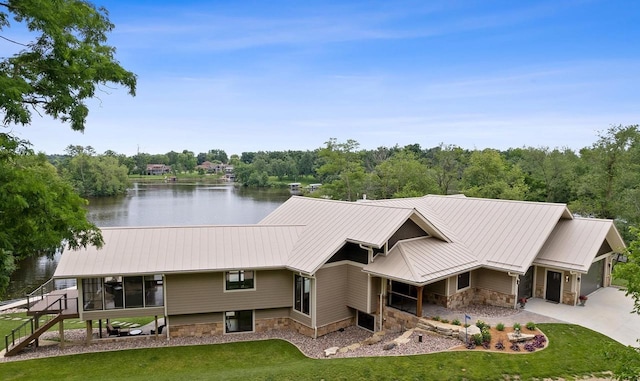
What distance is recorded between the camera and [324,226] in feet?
57.8

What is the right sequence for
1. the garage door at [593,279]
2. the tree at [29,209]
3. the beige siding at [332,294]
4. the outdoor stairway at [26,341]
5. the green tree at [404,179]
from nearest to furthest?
the tree at [29,209]
the outdoor stairway at [26,341]
the beige siding at [332,294]
the garage door at [593,279]
the green tree at [404,179]

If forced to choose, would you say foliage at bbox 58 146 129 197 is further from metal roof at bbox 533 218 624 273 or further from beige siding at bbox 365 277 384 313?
metal roof at bbox 533 218 624 273

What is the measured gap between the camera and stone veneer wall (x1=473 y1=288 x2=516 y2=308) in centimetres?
1661

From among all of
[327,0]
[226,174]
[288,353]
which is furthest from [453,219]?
[226,174]

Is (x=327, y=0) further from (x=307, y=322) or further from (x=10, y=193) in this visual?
(x=10, y=193)

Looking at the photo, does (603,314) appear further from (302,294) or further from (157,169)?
(157,169)

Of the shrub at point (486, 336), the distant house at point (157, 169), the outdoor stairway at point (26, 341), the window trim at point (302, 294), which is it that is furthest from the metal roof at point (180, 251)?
the distant house at point (157, 169)

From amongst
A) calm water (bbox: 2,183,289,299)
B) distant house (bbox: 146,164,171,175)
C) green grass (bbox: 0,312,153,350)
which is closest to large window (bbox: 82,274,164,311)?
green grass (bbox: 0,312,153,350)

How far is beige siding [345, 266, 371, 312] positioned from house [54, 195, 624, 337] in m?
0.04

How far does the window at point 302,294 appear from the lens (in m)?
15.5

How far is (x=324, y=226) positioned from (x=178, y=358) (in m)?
7.84

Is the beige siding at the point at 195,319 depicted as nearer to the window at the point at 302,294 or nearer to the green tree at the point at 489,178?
the window at the point at 302,294

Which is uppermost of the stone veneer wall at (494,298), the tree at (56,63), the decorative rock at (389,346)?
the tree at (56,63)

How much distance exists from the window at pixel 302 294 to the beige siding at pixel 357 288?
1.76m
